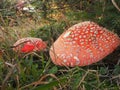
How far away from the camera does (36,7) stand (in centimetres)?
319

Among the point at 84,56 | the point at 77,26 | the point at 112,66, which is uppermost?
the point at 77,26

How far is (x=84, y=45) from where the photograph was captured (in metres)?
2.26

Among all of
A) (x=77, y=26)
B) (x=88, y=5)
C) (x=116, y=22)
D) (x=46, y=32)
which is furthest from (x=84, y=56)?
(x=46, y=32)

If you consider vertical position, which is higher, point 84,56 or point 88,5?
point 88,5

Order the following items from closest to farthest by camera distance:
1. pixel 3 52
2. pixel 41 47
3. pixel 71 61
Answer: pixel 3 52 → pixel 71 61 → pixel 41 47

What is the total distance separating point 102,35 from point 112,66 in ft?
0.81

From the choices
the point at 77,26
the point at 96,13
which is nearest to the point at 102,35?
the point at 77,26

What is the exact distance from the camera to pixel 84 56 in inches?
Result: 86.9

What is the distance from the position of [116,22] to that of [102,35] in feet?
0.64

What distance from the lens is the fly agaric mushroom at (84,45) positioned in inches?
86.7

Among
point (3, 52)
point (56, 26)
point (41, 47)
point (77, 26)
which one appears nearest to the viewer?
point (3, 52)

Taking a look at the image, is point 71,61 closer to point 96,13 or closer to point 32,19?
point 96,13

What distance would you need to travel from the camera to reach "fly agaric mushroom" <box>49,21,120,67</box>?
7.23 feet

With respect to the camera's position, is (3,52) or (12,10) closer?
(3,52)
